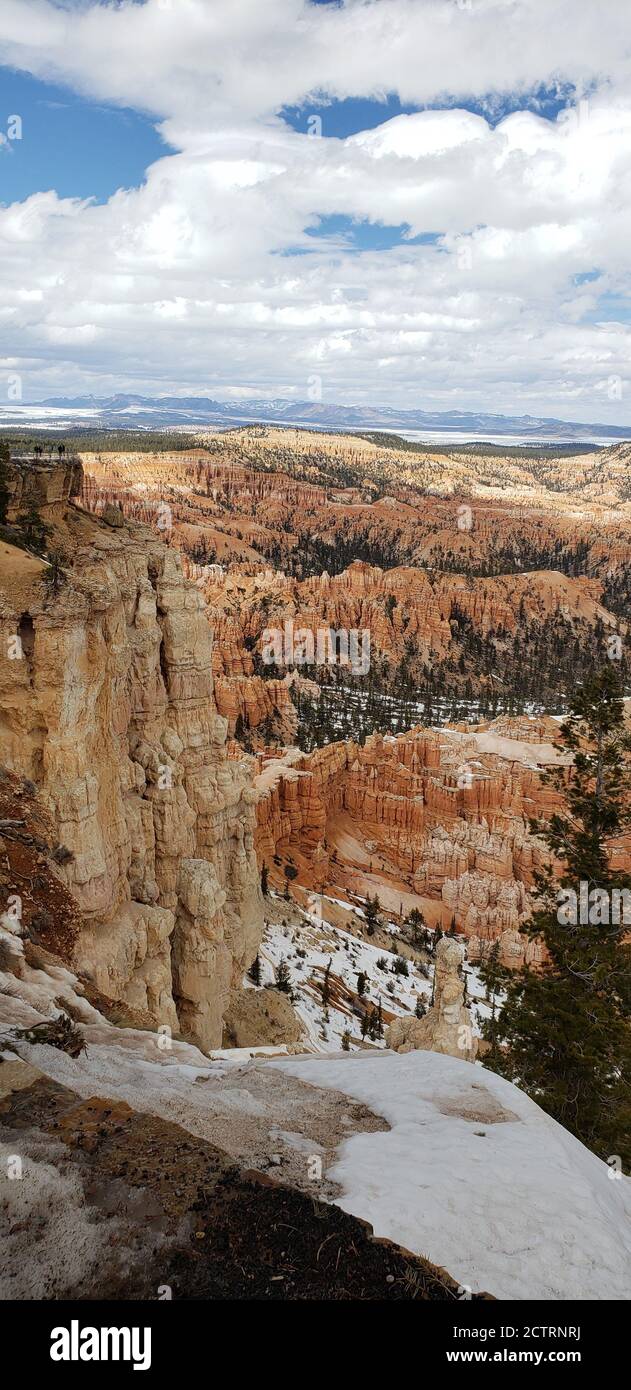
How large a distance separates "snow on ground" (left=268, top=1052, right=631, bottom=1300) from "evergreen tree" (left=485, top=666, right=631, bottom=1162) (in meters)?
6.84

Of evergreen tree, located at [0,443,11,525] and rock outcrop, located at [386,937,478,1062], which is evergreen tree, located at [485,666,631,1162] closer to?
rock outcrop, located at [386,937,478,1062]

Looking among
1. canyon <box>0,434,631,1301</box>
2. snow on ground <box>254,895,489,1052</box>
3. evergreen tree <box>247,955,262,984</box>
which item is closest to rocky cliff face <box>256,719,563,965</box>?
canyon <box>0,434,631,1301</box>

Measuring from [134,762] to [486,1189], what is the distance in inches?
418

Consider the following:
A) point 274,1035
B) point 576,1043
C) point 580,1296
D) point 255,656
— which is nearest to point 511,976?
point 576,1043

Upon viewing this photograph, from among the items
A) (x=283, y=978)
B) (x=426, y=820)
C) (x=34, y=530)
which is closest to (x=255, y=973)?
(x=283, y=978)

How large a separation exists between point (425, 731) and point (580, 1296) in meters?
47.0

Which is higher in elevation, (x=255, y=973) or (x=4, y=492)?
(x=4, y=492)

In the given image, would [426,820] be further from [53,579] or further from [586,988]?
[53,579]

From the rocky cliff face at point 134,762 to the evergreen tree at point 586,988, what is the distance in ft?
19.7

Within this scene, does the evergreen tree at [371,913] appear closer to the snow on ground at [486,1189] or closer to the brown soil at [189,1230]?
the snow on ground at [486,1189]

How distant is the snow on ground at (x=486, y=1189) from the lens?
4098 mm

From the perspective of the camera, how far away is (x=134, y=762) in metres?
14.2
